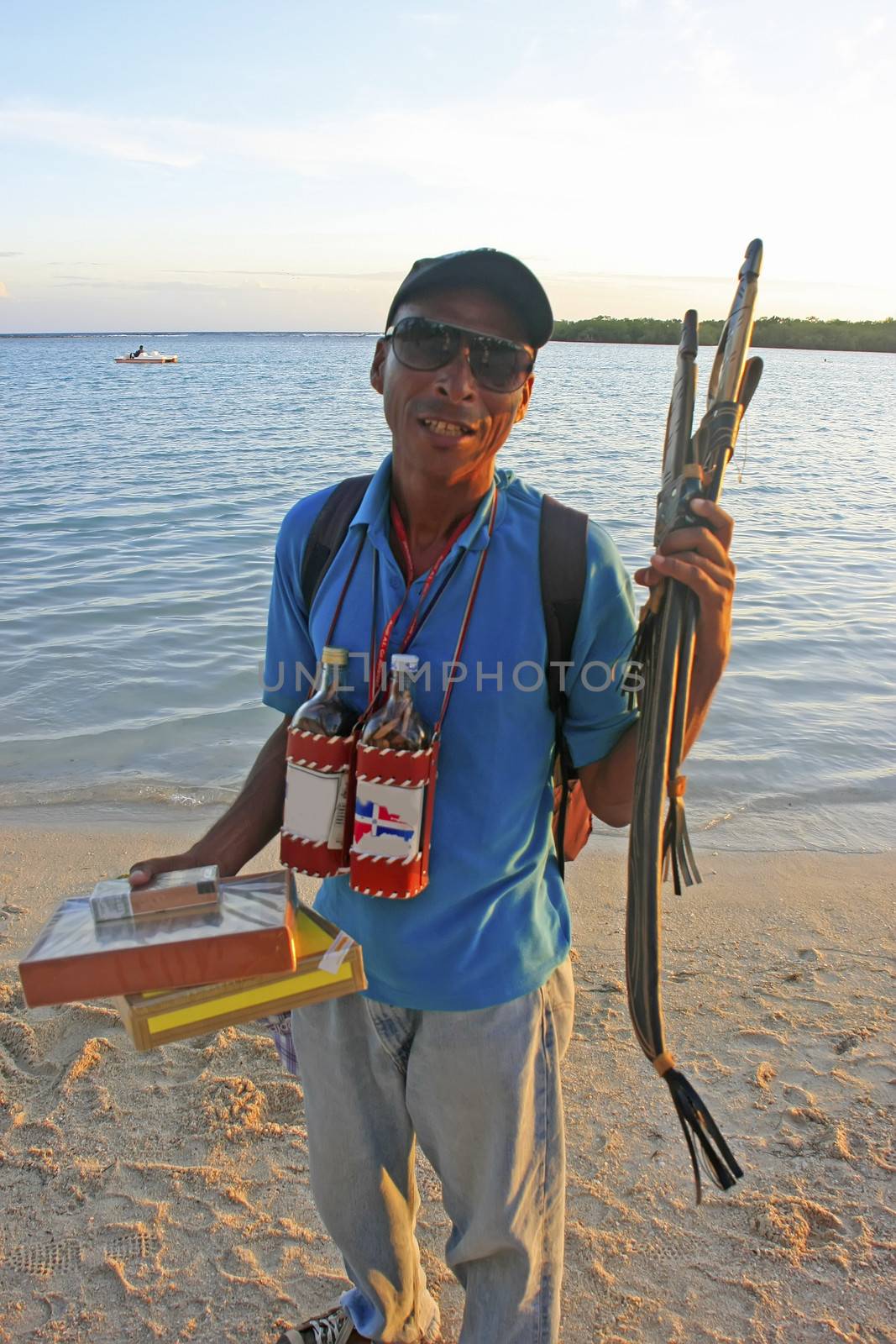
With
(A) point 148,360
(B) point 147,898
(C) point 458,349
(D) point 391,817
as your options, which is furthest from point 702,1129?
(A) point 148,360

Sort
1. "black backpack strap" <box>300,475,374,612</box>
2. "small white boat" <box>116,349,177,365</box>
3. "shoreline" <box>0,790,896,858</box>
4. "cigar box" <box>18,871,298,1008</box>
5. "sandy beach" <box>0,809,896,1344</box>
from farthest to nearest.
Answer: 1. "small white boat" <box>116,349,177,365</box>
2. "shoreline" <box>0,790,896,858</box>
3. "sandy beach" <box>0,809,896,1344</box>
4. "black backpack strap" <box>300,475,374,612</box>
5. "cigar box" <box>18,871,298,1008</box>

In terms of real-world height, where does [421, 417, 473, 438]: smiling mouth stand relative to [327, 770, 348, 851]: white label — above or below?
above

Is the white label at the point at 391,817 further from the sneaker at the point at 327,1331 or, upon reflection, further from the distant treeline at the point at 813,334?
the distant treeline at the point at 813,334

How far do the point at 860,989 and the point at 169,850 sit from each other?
11.3ft

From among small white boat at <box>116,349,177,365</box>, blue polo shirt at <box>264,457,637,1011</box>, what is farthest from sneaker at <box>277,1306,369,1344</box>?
small white boat at <box>116,349,177,365</box>

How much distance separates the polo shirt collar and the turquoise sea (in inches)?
151

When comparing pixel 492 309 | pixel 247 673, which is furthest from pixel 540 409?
pixel 492 309

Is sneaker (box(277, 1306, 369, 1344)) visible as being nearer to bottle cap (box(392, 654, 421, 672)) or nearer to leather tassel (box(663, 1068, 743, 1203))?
leather tassel (box(663, 1068, 743, 1203))

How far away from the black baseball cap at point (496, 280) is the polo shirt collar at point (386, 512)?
31cm

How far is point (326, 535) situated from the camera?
2.07 meters

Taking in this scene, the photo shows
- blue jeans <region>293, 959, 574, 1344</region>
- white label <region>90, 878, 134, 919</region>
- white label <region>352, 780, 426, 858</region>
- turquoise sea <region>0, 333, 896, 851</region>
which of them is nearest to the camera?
white label <region>90, 878, 134, 919</region>

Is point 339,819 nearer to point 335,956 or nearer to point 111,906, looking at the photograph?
point 335,956

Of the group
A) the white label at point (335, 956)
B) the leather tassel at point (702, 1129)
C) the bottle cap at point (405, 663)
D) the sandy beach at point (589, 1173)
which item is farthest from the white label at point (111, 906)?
the sandy beach at point (589, 1173)

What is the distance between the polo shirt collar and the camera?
1.88m
